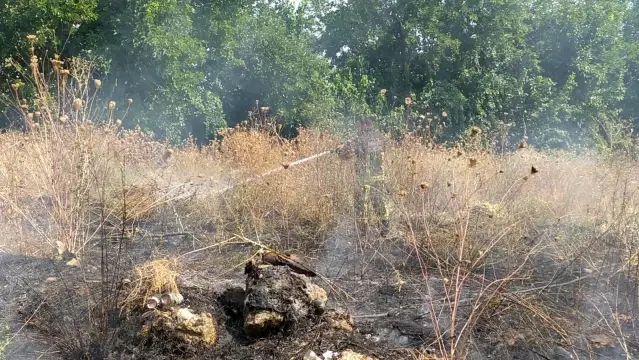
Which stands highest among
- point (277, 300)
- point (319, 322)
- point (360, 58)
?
point (360, 58)

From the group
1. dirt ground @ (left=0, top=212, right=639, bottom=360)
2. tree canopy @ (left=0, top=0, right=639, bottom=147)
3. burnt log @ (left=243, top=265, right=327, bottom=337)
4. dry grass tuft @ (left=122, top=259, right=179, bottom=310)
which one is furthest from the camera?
tree canopy @ (left=0, top=0, right=639, bottom=147)

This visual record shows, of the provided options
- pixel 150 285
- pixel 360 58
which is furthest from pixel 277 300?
pixel 360 58

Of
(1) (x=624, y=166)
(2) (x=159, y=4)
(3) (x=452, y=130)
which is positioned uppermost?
(2) (x=159, y=4)

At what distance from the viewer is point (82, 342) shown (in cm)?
281

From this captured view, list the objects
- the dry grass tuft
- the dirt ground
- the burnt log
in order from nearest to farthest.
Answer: the dirt ground
the burnt log
the dry grass tuft

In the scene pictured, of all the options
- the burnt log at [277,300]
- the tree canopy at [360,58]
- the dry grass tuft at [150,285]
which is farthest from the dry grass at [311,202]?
the tree canopy at [360,58]

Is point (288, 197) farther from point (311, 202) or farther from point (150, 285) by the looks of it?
point (150, 285)

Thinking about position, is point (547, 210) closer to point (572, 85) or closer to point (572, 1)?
point (572, 85)

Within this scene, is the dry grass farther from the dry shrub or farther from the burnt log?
the burnt log

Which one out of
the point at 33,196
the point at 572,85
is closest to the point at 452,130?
the point at 572,85

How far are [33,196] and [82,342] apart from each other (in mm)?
2329

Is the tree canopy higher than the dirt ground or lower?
higher

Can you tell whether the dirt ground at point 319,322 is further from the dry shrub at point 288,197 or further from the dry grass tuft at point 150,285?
the dry shrub at point 288,197

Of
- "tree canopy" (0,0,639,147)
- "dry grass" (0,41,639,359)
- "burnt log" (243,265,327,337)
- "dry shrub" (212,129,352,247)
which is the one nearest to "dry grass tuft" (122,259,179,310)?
"dry grass" (0,41,639,359)
